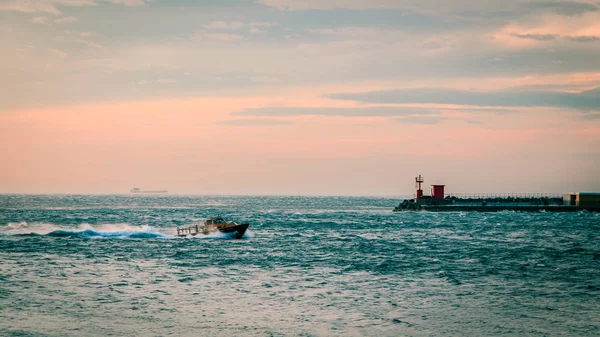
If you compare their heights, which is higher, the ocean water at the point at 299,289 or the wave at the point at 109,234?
the ocean water at the point at 299,289

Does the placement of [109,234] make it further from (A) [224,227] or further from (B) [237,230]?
(B) [237,230]

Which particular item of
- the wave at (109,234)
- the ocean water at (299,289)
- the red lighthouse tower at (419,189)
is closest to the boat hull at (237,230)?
the ocean water at (299,289)

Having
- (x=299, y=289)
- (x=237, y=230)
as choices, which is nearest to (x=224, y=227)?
(x=237, y=230)

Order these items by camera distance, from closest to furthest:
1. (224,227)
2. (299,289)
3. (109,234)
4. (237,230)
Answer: (299,289) → (237,230) → (224,227) → (109,234)

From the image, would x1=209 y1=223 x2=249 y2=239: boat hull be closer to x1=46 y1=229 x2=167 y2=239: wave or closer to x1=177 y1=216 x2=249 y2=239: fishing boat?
x1=177 y1=216 x2=249 y2=239: fishing boat

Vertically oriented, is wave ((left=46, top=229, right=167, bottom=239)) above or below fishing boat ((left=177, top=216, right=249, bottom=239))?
below

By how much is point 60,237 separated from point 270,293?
48.3 m

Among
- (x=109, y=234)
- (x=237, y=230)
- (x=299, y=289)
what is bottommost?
(x=109, y=234)

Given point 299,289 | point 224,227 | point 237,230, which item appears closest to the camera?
point 299,289

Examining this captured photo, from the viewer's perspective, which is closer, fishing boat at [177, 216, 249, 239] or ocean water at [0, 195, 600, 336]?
ocean water at [0, 195, 600, 336]

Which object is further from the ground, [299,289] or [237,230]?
[237,230]

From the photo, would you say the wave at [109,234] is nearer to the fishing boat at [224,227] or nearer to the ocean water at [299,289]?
the fishing boat at [224,227]

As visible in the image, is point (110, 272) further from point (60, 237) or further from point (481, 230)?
point (481, 230)

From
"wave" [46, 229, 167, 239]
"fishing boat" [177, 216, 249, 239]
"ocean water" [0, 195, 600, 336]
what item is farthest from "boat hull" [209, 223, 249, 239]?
"wave" [46, 229, 167, 239]
